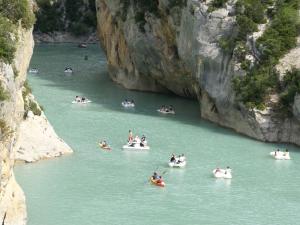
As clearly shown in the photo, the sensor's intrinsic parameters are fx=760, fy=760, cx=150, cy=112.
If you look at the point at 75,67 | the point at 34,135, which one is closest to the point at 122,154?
the point at 34,135

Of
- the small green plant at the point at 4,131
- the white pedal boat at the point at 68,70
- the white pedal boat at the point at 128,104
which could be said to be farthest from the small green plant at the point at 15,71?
the white pedal boat at the point at 68,70

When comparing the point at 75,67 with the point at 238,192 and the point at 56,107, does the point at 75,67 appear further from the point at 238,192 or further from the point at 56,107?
the point at 238,192

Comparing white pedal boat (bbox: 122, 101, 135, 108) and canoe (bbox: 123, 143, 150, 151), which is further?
white pedal boat (bbox: 122, 101, 135, 108)

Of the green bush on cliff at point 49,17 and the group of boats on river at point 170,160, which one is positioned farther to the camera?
the green bush on cliff at point 49,17

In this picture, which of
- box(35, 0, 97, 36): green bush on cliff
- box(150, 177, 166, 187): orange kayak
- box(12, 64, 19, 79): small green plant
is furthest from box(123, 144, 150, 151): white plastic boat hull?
box(35, 0, 97, 36): green bush on cliff

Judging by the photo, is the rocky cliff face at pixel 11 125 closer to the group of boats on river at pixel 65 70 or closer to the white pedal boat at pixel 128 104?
the white pedal boat at pixel 128 104

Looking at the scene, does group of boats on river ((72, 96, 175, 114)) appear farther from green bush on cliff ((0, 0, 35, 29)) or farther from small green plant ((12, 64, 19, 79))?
small green plant ((12, 64, 19, 79))
